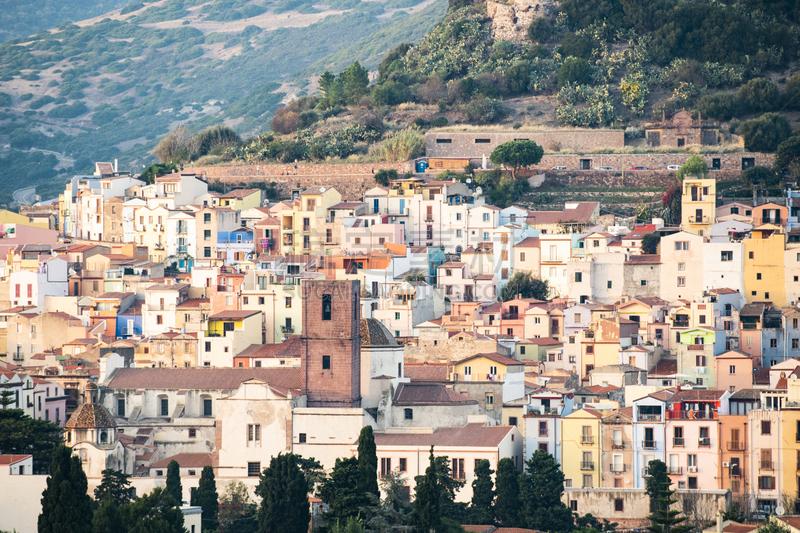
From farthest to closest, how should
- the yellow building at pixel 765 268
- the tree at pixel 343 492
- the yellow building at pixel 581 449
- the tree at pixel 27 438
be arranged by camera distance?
the yellow building at pixel 765 268 → the yellow building at pixel 581 449 → the tree at pixel 27 438 → the tree at pixel 343 492

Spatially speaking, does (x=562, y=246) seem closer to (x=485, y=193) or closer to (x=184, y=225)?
(x=485, y=193)

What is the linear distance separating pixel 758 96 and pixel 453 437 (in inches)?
1536

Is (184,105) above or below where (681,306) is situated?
above

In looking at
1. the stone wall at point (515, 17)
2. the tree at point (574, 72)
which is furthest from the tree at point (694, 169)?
the stone wall at point (515, 17)

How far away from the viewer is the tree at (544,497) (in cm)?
4512

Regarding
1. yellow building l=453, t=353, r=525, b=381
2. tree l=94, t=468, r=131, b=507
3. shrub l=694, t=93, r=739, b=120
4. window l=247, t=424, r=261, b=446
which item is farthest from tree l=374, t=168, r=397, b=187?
tree l=94, t=468, r=131, b=507

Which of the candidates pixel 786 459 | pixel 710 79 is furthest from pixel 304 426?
pixel 710 79

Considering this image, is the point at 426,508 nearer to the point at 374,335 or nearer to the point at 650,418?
the point at 650,418

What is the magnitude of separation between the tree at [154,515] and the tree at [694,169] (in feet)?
129

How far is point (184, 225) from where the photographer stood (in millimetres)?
72062

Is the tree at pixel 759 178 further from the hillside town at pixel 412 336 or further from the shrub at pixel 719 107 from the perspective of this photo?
the shrub at pixel 719 107

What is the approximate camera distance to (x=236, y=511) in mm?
46562

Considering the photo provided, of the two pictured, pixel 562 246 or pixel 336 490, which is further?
pixel 562 246

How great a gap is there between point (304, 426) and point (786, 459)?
15.4 meters
